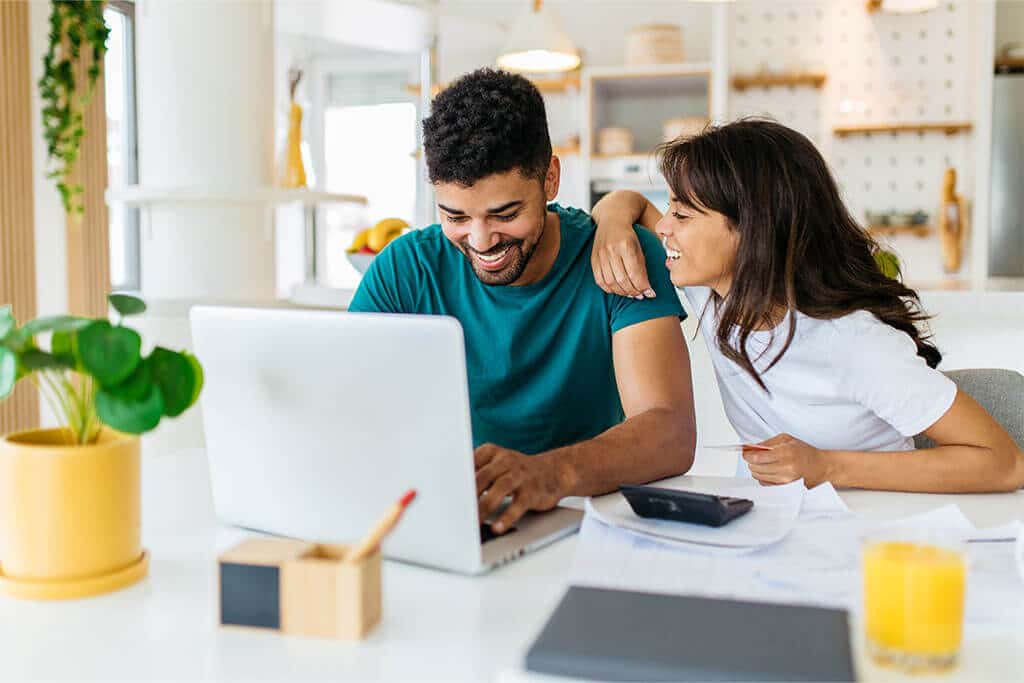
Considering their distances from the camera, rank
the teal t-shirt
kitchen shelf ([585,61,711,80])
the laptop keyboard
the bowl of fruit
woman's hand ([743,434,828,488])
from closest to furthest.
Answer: the laptop keyboard < woman's hand ([743,434,828,488]) < the teal t-shirt < the bowl of fruit < kitchen shelf ([585,61,711,80])

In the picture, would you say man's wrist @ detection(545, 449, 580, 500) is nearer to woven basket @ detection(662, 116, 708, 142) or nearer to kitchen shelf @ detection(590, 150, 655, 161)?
woven basket @ detection(662, 116, 708, 142)

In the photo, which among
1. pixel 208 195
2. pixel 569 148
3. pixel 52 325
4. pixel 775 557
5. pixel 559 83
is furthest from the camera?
pixel 559 83

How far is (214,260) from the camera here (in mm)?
3086

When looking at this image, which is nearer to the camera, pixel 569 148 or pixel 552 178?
pixel 552 178

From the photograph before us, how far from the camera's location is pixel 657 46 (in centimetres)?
562

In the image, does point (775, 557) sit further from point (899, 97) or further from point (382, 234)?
point (899, 97)

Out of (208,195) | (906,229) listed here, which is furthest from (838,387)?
(906,229)

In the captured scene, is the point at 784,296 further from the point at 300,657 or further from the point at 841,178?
the point at 841,178

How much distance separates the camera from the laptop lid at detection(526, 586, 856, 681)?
0.63 meters

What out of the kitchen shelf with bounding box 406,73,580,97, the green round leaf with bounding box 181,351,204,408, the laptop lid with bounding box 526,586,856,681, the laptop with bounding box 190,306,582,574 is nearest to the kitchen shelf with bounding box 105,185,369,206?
the laptop with bounding box 190,306,582,574

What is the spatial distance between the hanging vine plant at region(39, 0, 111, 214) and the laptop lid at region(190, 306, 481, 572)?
0.19m

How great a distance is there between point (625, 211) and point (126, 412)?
1038 mm

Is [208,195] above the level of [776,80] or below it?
below

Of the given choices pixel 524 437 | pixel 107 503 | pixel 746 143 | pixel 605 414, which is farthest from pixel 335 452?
pixel 746 143
